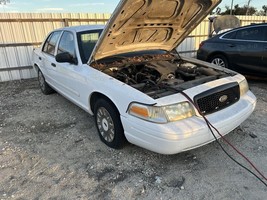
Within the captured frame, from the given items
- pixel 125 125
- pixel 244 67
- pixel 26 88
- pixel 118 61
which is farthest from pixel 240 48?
pixel 26 88

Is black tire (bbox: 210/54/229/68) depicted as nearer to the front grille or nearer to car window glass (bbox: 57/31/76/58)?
the front grille

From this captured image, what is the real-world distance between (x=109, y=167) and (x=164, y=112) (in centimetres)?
105

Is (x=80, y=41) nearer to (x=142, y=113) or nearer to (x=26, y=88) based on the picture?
(x=142, y=113)

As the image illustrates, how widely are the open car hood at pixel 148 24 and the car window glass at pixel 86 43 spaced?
0.26 meters

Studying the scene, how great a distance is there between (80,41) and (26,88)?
3.65m

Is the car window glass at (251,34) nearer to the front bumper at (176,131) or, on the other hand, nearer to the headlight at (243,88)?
the headlight at (243,88)

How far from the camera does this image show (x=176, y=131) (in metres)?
2.61

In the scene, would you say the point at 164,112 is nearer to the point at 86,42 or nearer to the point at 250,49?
the point at 86,42

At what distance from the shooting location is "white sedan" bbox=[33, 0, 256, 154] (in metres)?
2.71

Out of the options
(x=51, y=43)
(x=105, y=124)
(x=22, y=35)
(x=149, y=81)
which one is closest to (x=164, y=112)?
(x=149, y=81)

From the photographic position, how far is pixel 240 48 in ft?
20.8

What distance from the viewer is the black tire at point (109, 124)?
3172 millimetres

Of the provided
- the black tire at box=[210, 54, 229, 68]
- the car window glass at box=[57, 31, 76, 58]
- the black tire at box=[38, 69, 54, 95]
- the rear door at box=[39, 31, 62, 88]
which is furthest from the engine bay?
the black tire at box=[210, 54, 229, 68]

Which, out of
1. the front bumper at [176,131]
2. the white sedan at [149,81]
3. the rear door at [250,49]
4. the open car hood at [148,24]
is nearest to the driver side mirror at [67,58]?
the white sedan at [149,81]
